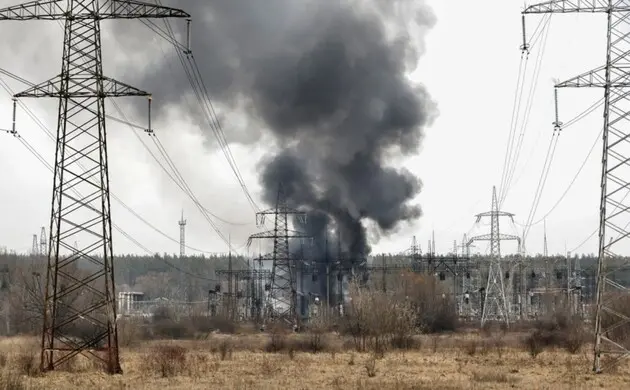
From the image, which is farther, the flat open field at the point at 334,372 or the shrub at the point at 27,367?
the shrub at the point at 27,367

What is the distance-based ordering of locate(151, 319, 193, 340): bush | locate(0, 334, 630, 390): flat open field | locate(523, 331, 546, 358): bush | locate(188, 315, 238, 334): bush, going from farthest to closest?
locate(188, 315, 238, 334): bush → locate(151, 319, 193, 340): bush → locate(523, 331, 546, 358): bush → locate(0, 334, 630, 390): flat open field

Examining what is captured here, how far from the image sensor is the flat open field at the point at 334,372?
31.7 meters

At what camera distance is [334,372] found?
1542 inches

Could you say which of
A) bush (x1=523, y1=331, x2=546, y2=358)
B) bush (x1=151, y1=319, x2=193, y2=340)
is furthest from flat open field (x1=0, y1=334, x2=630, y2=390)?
bush (x1=151, y1=319, x2=193, y2=340)

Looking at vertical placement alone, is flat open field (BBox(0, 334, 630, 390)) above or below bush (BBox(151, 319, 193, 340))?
below

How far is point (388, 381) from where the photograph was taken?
34.0 metres

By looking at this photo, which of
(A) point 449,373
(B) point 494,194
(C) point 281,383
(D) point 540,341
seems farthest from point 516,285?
(C) point 281,383

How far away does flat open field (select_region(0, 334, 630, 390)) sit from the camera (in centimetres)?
3167

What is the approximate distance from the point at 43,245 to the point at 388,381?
313ft

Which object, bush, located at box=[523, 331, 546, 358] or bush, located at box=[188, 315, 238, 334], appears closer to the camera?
bush, located at box=[523, 331, 546, 358]

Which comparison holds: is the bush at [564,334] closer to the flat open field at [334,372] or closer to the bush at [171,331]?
the flat open field at [334,372]

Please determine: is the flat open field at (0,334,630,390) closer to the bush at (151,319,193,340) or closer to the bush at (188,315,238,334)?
the bush at (151,319,193,340)

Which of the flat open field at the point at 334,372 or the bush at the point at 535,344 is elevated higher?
the bush at the point at 535,344

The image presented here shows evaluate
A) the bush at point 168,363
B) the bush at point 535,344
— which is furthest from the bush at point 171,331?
the bush at point 168,363
